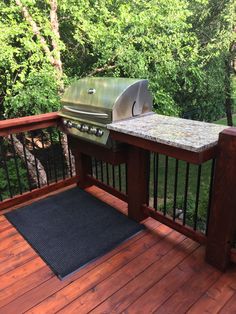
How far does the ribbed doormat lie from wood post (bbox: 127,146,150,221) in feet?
0.41

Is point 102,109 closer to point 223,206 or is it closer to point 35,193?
Answer: point 223,206

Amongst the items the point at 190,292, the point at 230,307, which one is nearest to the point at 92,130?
the point at 190,292

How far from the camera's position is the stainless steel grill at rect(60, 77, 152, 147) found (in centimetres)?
225

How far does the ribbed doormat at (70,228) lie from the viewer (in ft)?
7.08

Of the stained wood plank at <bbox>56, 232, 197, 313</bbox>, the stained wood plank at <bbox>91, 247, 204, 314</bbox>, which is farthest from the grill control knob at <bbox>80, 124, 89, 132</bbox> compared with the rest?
the stained wood plank at <bbox>91, 247, 204, 314</bbox>

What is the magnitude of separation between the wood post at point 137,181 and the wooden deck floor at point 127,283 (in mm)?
306

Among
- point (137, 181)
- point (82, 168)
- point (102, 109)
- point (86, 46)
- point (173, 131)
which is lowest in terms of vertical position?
point (82, 168)

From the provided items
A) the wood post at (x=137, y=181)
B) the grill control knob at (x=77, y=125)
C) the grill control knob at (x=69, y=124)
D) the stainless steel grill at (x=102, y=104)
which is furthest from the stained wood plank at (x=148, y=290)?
the grill control knob at (x=69, y=124)

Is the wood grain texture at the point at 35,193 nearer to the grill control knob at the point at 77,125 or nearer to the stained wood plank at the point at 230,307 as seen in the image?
the grill control knob at the point at 77,125

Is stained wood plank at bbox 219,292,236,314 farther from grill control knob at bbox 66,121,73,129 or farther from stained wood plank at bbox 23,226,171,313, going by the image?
grill control knob at bbox 66,121,73,129

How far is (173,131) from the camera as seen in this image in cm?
197

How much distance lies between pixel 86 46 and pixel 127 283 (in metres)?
4.94

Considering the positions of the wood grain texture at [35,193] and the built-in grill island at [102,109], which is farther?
the wood grain texture at [35,193]

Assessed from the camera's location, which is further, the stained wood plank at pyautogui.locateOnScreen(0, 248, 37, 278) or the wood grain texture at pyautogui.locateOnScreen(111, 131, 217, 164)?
the stained wood plank at pyautogui.locateOnScreen(0, 248, 37, 278)
